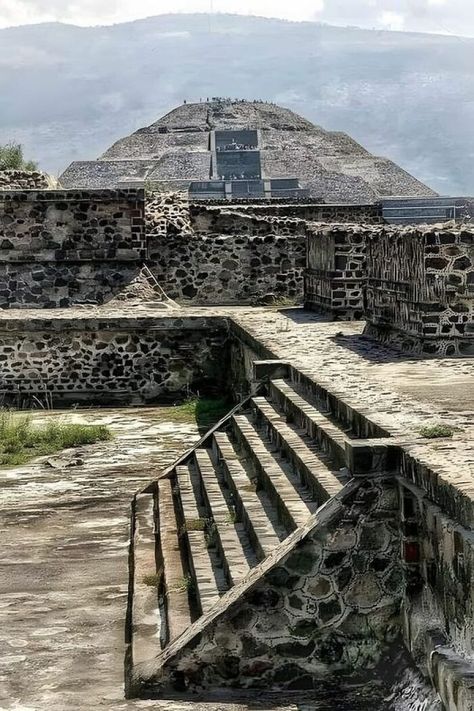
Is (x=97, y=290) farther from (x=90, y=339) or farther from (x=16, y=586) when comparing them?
(x=16, y=586)

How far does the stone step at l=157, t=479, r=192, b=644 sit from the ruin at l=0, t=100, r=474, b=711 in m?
0.02

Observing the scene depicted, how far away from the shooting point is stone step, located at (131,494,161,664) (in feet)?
21.2

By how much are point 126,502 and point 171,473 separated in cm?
45

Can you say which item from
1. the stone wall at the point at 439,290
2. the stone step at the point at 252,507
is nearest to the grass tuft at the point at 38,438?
the stone step at the point at 252,507

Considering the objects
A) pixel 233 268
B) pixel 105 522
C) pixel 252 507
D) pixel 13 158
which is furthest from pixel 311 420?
pixel 13 158

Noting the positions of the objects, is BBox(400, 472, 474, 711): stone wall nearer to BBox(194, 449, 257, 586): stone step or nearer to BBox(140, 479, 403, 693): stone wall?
BBox(140, 479, 403, 693): stone wall

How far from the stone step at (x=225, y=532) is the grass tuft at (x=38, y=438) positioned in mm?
2959

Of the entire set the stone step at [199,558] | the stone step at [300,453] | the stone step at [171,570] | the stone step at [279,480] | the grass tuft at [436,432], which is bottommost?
the stone step at [171,570]

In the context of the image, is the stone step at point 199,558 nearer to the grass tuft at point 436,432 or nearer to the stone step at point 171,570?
the stone step at point 171,570

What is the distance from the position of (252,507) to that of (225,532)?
21 cm

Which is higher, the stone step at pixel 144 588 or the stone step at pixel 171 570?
the stone step at pixel 171 570

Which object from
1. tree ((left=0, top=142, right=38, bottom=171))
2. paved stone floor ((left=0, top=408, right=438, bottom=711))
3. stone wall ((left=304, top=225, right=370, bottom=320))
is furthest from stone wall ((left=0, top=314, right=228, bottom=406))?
tree ((left=0, top=142, right=38, bottom=171))

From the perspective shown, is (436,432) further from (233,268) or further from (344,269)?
(233,268)

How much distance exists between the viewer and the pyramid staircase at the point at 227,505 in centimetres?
671
